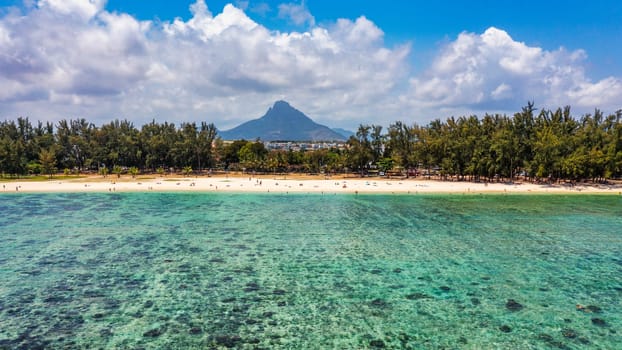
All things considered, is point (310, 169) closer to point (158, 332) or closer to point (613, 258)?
point (613, 258)

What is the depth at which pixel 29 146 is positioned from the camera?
299ft

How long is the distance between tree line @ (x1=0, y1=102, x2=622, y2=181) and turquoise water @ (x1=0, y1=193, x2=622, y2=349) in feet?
91.9

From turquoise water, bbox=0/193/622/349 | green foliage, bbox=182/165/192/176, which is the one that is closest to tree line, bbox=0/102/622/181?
green foliage, bbox=182/165/192/176

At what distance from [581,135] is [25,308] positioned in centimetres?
7574

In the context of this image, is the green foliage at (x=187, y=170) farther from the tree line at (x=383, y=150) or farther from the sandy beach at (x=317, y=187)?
the sandy beach at (x=317, y=187)

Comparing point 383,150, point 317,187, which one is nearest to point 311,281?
point 317,187

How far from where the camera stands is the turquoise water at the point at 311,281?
13852 millimetres

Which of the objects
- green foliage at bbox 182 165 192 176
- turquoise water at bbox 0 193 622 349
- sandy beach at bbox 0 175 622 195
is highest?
green foliage at bbox 182 165 192 176

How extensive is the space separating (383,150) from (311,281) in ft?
234

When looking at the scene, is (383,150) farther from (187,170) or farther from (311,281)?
(311,281)

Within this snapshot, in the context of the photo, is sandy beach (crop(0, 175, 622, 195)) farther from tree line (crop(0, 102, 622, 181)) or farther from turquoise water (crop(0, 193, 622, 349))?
turquoise water (crop(0, 193, 622, 349))

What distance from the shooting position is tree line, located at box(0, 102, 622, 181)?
205 ft

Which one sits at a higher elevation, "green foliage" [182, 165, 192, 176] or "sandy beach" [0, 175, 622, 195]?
"green foliage" [182, 165, 192, 176]

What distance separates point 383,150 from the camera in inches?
3460
